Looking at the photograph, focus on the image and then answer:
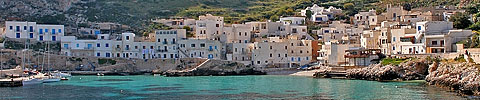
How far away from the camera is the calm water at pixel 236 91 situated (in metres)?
38.7

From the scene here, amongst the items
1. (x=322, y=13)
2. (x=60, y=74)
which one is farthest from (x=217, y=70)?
(x=322, y=13)

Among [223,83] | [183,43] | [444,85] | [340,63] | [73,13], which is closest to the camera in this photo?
[444,85]

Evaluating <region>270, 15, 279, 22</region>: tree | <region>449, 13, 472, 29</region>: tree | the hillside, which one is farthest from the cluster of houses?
the hillside

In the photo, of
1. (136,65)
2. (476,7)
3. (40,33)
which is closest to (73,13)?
(40,33)

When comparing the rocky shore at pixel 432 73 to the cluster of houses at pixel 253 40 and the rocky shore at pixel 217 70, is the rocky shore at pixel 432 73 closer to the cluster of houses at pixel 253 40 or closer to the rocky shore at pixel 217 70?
the cluster of houses at pixel 253 40

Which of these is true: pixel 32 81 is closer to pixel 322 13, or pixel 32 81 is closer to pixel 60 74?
pixel 60 74

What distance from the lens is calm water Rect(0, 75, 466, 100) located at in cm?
3869

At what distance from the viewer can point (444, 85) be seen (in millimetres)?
41875

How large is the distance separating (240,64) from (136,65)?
1082 centimetres

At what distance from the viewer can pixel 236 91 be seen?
42.6 m

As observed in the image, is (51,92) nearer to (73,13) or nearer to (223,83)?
(223,83)

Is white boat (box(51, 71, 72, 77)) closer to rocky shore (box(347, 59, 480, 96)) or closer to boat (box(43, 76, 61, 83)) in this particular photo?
boat (box(43, 76, 61, 83))

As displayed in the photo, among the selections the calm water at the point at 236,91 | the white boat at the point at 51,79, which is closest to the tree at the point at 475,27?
the calm water at the point at 236,91

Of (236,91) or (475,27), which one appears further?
(475,27)
